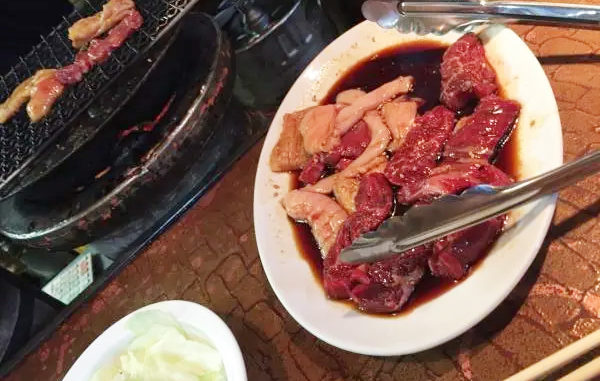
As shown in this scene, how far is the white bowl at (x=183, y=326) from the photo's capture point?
2414mm

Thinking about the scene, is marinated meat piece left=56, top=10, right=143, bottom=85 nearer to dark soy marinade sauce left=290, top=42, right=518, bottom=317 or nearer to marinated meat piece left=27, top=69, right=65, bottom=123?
marinated meat piece left=27, top=69, right=65, bottom=123

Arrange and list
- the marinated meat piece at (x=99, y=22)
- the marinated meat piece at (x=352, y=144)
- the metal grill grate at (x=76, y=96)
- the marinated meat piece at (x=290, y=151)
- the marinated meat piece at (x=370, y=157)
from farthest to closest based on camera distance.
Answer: the marinated meat piece at (x=99, y=22) < the metal grill grate at (x=76, y=96) < the marinated meat piece at (x=290, y=151) < the marinated meat piece at (x=352, y=144) < the marinated meat piece at (x=370, y=157)

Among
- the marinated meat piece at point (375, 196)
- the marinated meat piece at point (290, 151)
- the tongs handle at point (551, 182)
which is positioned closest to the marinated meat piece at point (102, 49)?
the marinated meat piece at point (290, 151)

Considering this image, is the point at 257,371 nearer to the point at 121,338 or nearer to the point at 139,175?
the point at 121,338

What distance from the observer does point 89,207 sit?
3.59 metres

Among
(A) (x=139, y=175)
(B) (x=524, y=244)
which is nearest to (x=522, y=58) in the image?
(B) (x=524, y=244)

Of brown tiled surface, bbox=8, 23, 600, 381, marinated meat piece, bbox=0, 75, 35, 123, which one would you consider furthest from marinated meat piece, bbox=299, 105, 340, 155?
marinated meat piece, bbox=0, 75, 35, 123

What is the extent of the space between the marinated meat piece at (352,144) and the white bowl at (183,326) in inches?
41.8

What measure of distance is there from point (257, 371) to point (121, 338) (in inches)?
27.6

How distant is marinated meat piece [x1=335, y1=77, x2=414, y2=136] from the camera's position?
2.92m

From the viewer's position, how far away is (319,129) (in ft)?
9.82

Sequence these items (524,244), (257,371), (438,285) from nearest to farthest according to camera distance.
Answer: (524,244)
(438,285)
(257,371)

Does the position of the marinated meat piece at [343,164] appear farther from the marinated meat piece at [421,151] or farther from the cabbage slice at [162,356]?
the cabbage slice at [162,356]

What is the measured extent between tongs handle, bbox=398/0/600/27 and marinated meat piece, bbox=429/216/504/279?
3.29 ft
